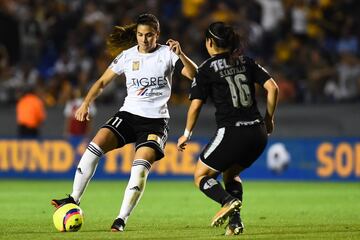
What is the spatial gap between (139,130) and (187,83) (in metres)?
11.6

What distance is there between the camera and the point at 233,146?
30.0ft

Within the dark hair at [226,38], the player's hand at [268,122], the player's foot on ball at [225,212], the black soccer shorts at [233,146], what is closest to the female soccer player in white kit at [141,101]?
the dark hair at [226,38]

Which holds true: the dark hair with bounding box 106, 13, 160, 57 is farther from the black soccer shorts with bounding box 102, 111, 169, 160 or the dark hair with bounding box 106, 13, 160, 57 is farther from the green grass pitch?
the green grass pitch

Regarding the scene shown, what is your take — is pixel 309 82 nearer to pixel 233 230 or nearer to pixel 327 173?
pixel 327 173

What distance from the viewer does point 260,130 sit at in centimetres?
928

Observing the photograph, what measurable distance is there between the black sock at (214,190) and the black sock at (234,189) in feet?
1.43

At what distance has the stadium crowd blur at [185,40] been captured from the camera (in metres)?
21.5

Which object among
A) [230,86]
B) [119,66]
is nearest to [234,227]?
[230,86]

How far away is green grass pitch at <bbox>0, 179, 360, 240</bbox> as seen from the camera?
9.57 metres

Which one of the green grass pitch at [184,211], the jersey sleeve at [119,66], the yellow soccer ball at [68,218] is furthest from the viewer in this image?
the jersey sleeve at [119,66]

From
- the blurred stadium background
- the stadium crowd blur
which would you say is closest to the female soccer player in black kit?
the blurred stadium background

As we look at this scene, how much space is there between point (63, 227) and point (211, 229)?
154cm

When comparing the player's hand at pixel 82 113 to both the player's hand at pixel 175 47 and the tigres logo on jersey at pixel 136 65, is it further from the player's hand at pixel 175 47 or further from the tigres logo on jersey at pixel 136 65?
the player's hand at pixel 175 47

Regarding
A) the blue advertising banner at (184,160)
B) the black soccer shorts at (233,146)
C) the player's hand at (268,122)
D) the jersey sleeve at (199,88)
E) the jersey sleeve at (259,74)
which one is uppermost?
the jersey sleeve at (259,74)
